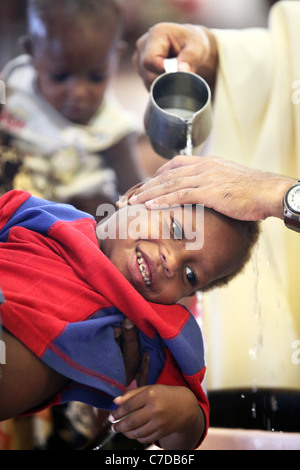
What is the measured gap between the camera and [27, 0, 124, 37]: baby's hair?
1290mm

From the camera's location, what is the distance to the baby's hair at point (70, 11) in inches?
50.8

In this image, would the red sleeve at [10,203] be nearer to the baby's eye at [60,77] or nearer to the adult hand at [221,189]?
the adult hand at [221,189]

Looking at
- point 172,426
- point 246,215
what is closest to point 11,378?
point 172,426

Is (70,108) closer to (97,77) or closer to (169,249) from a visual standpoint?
(97,77)

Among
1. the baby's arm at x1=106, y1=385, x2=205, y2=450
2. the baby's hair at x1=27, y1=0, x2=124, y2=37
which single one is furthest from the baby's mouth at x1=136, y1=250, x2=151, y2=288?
the baby's hair at x1=27, y1=0, x2=124, y2=37

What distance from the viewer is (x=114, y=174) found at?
50.9 inches

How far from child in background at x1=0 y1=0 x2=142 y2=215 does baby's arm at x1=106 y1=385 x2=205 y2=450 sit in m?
0.60

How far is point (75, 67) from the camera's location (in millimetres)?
1187

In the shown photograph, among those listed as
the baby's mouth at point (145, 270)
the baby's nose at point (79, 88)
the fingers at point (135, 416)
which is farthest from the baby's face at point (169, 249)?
the baby's nose at point (79, 88)

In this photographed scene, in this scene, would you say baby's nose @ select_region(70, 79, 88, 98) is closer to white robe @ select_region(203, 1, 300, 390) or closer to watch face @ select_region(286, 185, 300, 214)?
white robe @ select_region(203, 1, 300, 390)

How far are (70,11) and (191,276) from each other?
837mm

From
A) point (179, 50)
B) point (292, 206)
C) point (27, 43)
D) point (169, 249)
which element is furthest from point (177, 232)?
point (27, 43)

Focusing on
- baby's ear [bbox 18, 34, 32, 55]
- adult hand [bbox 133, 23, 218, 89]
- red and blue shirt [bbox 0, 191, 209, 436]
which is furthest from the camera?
baby's ear [bbox 18, 34, 32, 55]
